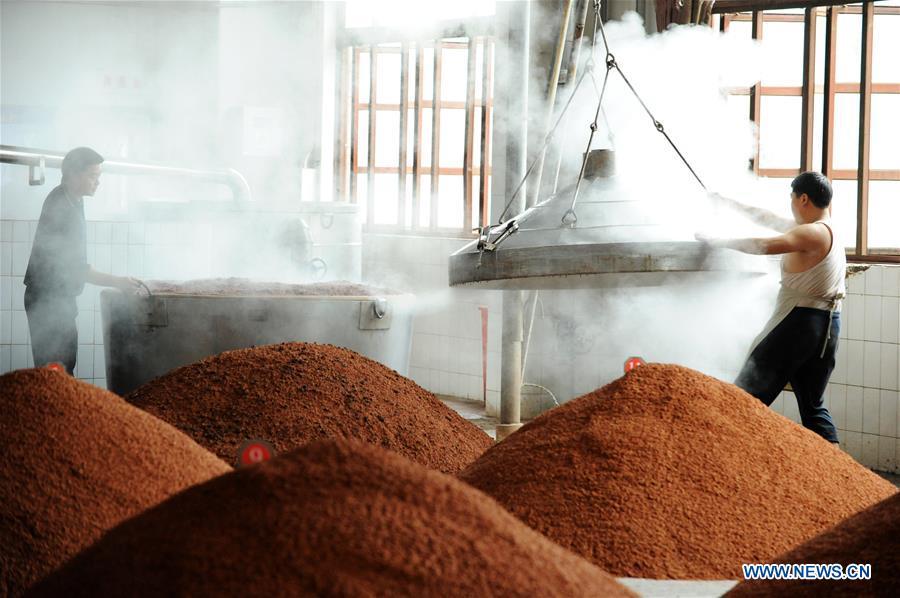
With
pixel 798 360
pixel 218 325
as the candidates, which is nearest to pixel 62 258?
pixel 218 325

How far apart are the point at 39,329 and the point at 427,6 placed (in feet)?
11.2

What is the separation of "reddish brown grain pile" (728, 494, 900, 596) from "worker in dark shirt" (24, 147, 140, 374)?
325 cm

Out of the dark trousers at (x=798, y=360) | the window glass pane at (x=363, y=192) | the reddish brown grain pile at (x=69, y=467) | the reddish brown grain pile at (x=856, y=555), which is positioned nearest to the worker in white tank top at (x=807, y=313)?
the dark trousers at (x=798, y=360)

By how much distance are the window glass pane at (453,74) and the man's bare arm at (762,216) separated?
130 inches

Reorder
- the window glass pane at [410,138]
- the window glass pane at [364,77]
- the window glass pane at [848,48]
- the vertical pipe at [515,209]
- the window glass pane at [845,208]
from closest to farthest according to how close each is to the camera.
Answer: the vertical pipe at [515,209], the window glass pane at [845,208], the window glass pane at [848,48], the window glass pane at [410,138], the window glass pane at [364,77]

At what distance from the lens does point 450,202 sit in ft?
22.1

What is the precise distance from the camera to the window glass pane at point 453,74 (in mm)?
6609

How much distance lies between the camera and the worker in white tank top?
361 cm

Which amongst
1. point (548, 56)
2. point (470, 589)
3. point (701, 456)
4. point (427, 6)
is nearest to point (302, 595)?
point (470, 589)

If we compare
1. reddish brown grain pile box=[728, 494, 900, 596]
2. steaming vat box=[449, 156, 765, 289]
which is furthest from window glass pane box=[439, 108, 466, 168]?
reddish brown grain pile box=[728, 494, 900, 596]

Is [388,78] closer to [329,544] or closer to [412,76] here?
[412,76]

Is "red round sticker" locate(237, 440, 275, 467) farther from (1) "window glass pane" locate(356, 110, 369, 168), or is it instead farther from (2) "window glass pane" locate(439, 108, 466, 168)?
(1) "window glass pane" locate(356, 110, 369, 168)

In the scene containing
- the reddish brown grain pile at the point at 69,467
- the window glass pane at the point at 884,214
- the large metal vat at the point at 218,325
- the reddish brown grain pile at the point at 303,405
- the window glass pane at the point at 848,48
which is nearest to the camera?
the reddish brown grain pile at the point at 69,467

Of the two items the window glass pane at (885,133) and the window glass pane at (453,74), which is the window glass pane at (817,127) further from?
the window glass pane at (453,74)
